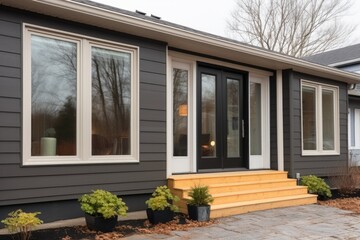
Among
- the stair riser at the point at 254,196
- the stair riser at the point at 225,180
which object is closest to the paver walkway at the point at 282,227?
the stair riser at the point at 254,196

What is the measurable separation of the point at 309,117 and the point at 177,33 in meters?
4.14

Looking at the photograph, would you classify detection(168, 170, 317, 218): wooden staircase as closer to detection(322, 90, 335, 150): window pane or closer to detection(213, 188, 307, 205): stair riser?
detection(213, 188, 307, 205): stair riser

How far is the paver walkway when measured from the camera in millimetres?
4469

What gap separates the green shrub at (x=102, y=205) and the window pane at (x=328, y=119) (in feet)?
19.1

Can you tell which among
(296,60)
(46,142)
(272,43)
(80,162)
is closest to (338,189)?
(296,60)

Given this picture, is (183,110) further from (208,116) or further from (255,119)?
(255,119)

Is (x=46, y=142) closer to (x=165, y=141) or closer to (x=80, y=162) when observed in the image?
(x=80, y=162)

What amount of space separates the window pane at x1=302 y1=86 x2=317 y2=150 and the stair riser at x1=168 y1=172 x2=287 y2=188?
1.20m

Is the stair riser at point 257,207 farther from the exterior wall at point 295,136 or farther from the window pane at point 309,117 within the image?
the window pane at point 309,117

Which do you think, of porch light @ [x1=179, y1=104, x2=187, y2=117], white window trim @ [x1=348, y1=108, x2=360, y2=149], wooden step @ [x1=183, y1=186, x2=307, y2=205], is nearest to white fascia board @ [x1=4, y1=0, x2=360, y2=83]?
porch light @ [x1=179, y1=104, x2=187, y2=117]

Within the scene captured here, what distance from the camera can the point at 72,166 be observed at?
194 inches

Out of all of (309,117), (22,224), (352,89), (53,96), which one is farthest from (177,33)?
(352,89)

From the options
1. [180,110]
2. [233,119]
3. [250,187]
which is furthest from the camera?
[233,119]

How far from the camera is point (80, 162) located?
501cm
